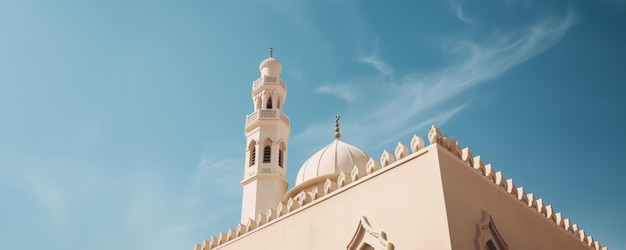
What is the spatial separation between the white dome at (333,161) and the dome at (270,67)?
579cm

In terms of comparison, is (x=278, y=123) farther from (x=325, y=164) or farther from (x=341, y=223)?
(x=341, y=223)

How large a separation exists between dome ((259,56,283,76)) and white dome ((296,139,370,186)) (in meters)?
5.79

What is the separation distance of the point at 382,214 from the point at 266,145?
10.2 meters

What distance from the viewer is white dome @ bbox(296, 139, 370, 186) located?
14320 mm

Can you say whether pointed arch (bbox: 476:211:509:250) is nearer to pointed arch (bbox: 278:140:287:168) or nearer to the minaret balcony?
pointed arch (bbox: 278:140:287:168)

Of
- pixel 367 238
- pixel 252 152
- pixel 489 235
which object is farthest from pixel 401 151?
pixel 252 152

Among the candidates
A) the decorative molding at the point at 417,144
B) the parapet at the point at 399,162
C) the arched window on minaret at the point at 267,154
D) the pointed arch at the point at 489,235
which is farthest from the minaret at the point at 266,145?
the pointed arch at the point at 489,235

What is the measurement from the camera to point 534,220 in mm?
9672

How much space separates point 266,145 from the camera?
18.3m

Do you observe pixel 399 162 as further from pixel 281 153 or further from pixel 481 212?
pixel 281 153

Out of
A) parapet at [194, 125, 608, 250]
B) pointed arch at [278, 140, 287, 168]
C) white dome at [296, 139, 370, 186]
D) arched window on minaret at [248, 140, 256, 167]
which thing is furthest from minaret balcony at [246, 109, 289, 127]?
parapet at [194, 125, 608, 250]

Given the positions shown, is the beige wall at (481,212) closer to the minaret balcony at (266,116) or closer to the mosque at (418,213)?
the mosque at (418,213)

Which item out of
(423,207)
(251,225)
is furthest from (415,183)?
(251,225)

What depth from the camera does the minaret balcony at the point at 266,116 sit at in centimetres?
Answer: 1867
